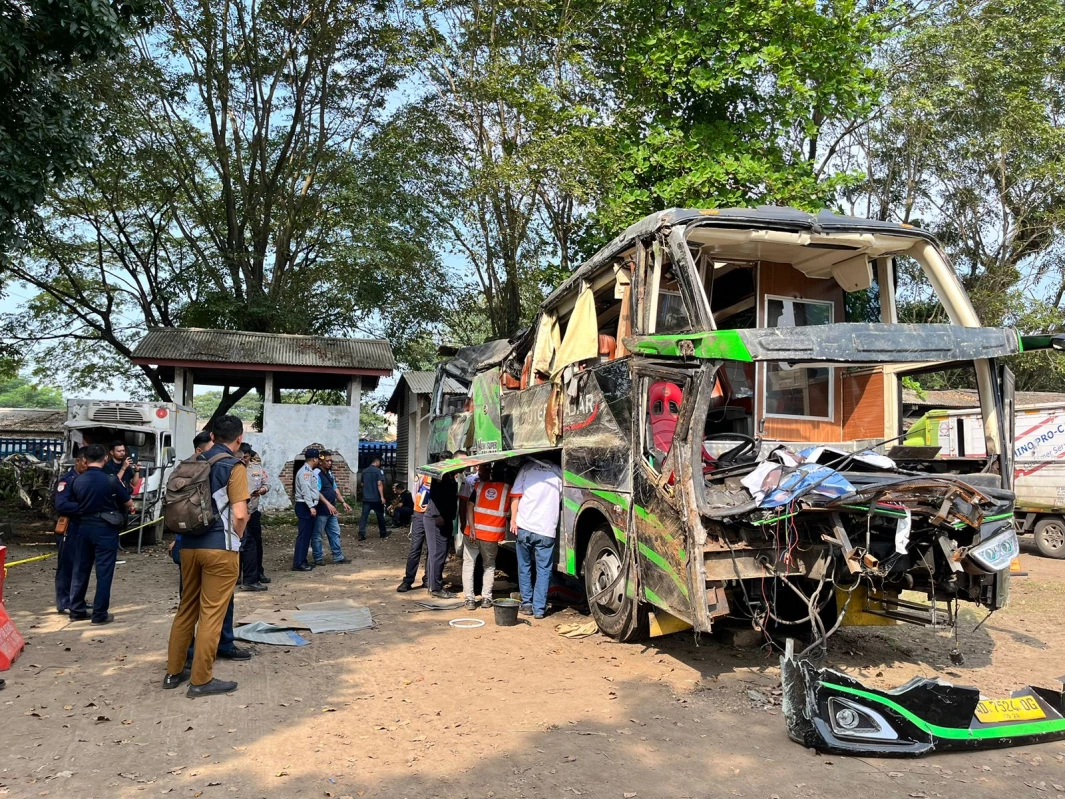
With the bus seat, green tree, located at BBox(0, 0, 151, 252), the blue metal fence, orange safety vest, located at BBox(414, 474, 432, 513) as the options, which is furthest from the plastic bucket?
the blue metal fence

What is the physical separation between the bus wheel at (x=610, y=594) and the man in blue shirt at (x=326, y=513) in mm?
5180

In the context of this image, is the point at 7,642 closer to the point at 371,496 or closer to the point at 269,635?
the point at 269,635

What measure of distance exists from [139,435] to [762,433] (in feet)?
39.0

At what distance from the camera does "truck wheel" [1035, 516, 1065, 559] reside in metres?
13.6

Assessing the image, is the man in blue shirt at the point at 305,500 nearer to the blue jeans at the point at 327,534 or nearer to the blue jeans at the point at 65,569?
the blue jeans at the point at 327,534

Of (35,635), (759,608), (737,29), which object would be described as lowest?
(35,635)

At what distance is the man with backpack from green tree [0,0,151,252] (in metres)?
5.40

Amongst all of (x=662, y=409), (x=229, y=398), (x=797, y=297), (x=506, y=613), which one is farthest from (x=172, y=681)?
(x=229, y=398)

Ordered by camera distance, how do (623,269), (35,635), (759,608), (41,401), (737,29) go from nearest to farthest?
(759,608)
(623,269)
(35,635)
(737,29)
(41,401)

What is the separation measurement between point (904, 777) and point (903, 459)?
317cm

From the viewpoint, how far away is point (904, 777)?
160 inches

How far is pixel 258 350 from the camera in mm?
18531

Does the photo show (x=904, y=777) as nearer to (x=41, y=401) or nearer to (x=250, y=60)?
(x=250, y=60)

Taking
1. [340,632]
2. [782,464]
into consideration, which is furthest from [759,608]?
[340,632]
